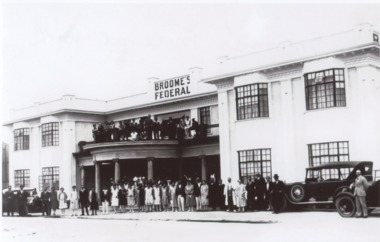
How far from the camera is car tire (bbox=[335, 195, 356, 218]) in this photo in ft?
53.8

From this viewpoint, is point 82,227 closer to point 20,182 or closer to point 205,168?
point 205,168

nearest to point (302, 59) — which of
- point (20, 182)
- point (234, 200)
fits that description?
point (234, 200)

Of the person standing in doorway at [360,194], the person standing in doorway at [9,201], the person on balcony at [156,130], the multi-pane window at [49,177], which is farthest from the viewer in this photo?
the multi-pane window at [49,177]

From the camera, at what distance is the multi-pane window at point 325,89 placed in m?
21.1

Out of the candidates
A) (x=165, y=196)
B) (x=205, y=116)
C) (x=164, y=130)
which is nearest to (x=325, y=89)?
(x=165, y=196)

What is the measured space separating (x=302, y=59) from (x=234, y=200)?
6.64 metres

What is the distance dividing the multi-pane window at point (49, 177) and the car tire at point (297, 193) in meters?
20.5

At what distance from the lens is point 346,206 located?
1658 centimetres

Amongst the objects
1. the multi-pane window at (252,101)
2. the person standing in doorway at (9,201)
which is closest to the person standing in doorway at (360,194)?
the multi-pane window at (252,101)

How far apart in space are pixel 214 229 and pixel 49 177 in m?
22.6

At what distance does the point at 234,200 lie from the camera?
21906 mm

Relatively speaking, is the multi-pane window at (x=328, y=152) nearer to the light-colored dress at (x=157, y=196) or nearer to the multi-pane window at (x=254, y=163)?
the multi-pane window at (x=254, y=163)

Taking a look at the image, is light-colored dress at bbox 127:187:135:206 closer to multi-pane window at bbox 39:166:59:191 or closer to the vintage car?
the vintage car

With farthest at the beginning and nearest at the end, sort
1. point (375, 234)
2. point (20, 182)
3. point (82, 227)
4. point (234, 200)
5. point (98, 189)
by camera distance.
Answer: point (20, 182) < point (98, 189) < point (234, 200) < point (82, 227) < point (375, 234)
